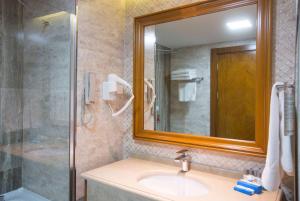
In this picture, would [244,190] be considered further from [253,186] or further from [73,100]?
[73,100]

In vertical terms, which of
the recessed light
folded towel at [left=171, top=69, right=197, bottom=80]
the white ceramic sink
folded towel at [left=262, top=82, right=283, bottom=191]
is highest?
the recessed light

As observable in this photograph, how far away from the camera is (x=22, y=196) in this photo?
1595mm

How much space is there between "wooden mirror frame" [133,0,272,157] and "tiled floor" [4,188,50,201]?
0.84 meters

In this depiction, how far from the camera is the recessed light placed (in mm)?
1185

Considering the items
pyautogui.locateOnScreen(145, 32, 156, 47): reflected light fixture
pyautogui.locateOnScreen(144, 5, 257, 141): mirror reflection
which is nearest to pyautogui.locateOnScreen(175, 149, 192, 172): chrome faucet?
pyautogui.locateOnScreen(144, 5, 257, 141): mirror reflection

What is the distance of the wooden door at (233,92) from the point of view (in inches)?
46.3

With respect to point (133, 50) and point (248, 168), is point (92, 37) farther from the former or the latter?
point (248, 168)

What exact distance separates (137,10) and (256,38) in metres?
0.88

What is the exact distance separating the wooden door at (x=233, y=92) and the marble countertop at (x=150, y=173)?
27 centimetres

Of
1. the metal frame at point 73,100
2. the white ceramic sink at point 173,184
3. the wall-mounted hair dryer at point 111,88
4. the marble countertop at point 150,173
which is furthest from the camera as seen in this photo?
the wall-mounted hair dryer at point 111,88

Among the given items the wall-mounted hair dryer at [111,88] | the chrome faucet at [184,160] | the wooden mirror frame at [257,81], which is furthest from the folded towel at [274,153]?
the wall-mounted hair dryer at [111,88]

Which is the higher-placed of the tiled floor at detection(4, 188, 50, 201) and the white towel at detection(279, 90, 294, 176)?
the white towel at detection(279, 90, 294, 176)

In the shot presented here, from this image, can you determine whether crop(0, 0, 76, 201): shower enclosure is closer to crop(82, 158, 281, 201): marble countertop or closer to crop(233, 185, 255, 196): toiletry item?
crop(82, 158, 281, 201): marble countertop

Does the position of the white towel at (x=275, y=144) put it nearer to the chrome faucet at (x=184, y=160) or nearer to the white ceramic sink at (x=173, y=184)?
the white ceramic sink at (x=173, y=184)
